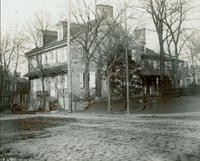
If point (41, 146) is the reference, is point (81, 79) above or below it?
above

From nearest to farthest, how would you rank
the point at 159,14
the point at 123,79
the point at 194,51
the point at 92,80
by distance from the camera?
the point at 194,51
the point at 159,14
the point at 123,79
the point at 92,80

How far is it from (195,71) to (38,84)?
27.5 meters

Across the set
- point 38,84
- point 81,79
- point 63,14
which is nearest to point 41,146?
point 63,14

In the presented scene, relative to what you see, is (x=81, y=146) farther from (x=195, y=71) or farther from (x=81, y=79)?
(x=81, y=79)

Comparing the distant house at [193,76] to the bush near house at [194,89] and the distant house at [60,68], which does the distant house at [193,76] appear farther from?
the distant house at [60,68]

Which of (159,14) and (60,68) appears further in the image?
(60,68)

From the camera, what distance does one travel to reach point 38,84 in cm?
2920

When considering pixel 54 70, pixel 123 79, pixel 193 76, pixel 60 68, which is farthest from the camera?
pixel 54 70

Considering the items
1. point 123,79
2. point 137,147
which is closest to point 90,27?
point 123,79

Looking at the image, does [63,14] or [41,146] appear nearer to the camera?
[41,146]

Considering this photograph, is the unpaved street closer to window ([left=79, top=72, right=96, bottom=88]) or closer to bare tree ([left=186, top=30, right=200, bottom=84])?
bare tree ([left=186, top=30, right=200, bottom=84])

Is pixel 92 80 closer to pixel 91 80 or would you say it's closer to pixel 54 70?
pixel 91 80

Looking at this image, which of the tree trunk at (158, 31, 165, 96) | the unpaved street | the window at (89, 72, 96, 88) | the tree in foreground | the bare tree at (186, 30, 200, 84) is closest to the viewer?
the bare tree at (186, 30, 200, 84)

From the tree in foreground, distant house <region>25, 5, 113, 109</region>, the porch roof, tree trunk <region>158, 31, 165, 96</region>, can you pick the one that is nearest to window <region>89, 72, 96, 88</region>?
distant house <region>25, 5, 113, 109</region>
